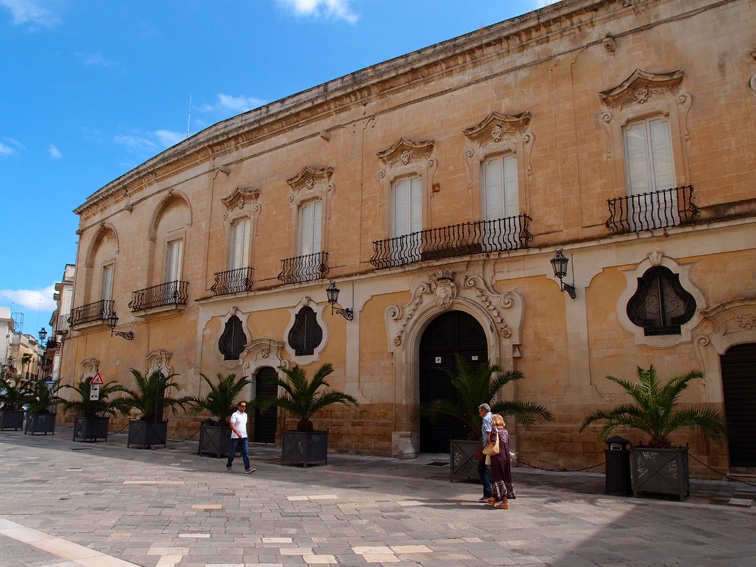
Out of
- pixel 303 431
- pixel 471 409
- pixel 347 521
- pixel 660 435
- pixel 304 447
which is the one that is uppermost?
pixel 471 409

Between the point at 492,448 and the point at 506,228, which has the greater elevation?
the point at 506,228

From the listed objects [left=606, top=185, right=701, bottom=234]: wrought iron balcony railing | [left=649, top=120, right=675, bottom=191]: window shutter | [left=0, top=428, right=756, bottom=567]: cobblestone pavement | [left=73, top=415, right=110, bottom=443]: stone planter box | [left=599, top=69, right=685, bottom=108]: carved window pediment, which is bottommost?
[left=0, top=428, right=756, bottom=567]: cobblestone pavement

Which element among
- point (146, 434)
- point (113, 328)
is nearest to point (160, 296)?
point (113, 328)

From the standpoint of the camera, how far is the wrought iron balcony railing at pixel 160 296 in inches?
852

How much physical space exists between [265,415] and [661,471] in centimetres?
1227

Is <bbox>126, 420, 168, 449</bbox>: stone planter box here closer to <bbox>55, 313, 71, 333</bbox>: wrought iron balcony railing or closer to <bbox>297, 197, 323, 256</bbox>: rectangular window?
<bbox>297, 197, 323, 256</bbox>: rectangular window

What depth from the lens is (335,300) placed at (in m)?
16.2

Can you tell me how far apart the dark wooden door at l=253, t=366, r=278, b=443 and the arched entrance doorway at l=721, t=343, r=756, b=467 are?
11737 millimetres

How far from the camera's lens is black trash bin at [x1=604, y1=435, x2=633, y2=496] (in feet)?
31.7

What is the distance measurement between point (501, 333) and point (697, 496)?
17.7 ft

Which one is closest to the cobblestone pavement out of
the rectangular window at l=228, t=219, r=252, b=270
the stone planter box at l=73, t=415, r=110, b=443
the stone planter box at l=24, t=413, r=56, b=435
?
the stone planter box at l=73, t=415, r=110, b=443

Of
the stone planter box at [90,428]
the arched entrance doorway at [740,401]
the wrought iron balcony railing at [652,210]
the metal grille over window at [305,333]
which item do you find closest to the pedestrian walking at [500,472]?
the arched entrance doorway at [740,401]

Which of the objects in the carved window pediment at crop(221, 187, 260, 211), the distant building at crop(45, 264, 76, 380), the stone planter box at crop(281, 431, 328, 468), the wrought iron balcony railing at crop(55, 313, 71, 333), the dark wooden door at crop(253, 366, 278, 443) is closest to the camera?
the stone planter box at crop(281, 431, 328, 468)

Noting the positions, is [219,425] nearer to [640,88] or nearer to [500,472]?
[500,472]
